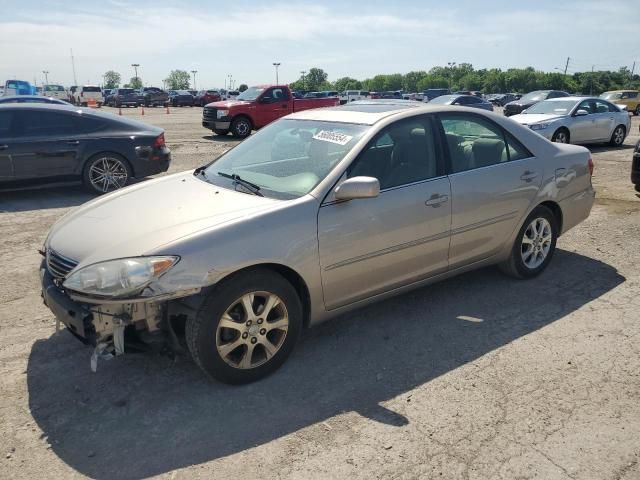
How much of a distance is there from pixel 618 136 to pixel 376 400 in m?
14.8

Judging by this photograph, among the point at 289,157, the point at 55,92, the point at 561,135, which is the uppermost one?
the point at 55,92

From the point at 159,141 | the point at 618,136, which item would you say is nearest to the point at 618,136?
the point at 618,136

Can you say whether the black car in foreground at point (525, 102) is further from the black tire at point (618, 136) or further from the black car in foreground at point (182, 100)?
the black car in foreground at point (182, 100)

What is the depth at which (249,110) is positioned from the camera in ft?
57.8

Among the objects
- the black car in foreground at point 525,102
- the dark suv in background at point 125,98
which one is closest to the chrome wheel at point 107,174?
the black car in foreground at point 525,102

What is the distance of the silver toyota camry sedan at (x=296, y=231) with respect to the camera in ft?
9.75

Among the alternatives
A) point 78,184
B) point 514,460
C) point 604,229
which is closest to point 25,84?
point 78,184

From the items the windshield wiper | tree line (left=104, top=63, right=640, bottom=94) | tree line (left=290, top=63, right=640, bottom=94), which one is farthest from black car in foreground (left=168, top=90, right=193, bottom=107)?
the windshield wiper

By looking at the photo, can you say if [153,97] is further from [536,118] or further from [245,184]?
[245,184]

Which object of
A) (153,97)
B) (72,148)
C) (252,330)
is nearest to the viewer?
(252,330)

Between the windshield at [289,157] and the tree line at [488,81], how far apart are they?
85.9 m

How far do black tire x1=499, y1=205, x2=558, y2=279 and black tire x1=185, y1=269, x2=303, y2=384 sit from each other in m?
2.31

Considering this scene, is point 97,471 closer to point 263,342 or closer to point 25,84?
point 263,342

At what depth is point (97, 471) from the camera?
8.39 feet
